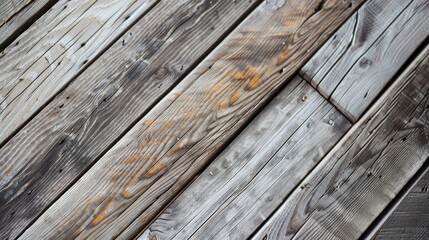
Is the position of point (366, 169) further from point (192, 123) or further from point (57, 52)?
point (57, 52)

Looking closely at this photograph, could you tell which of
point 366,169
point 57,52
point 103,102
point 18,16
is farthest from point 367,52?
point 18,16

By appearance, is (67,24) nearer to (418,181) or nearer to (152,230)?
(152,230)

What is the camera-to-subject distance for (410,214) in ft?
5.52

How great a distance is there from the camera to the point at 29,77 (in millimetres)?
1850

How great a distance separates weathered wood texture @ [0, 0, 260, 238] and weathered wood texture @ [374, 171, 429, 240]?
3.02 ft

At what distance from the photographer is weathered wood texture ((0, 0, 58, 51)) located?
1924 millimetres

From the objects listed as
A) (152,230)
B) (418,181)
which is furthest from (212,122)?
(418,181)

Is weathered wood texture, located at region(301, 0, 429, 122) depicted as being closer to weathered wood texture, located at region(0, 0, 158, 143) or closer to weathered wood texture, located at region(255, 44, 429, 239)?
weathered wood texture, located at region(255, 44, 429, 239)

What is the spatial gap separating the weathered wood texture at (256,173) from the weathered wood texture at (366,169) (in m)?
0.05

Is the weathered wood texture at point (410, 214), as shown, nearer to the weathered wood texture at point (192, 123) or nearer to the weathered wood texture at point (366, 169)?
the weathered wood texture at point (366, 169)

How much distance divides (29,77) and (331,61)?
3.94 ft

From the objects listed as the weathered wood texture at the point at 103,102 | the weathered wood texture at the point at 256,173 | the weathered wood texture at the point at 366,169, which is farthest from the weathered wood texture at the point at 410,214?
the weathered wood texture at the point at 103,102

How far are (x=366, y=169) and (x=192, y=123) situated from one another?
0.67 meters

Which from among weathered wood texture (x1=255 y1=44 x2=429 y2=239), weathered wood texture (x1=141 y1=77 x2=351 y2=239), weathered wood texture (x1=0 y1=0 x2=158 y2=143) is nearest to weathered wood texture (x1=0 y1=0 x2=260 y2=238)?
weathered wood texture (x1=0 y1=0 x2=158 y2=143)
